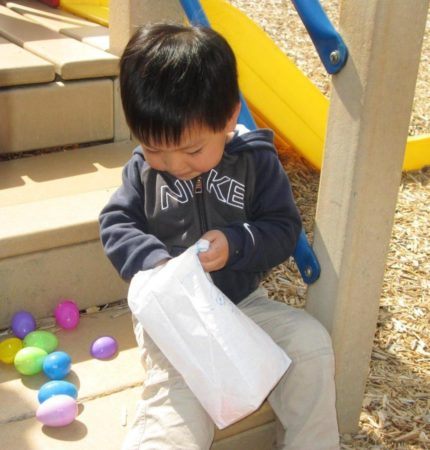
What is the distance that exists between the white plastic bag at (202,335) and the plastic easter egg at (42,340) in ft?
2.24

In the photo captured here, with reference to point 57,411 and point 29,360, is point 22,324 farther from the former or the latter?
point 57,411

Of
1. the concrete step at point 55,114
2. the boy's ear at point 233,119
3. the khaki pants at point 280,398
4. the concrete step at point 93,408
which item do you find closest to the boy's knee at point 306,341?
the khaki pants at point 280,398

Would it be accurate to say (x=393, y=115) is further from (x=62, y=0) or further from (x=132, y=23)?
(x=62, y=0)

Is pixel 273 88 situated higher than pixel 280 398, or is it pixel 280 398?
pixel 273 88

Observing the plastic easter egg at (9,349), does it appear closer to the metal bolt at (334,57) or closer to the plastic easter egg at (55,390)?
the plastic easter egg at (55,390)

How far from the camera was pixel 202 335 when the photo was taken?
6.21 ft

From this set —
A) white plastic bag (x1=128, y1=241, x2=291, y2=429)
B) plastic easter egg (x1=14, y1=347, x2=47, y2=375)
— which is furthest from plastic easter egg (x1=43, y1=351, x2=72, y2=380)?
white plastic bag (x1=128, y1=241, x2=291, y2=429)

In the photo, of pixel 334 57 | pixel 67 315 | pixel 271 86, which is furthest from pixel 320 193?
pixel 271 86

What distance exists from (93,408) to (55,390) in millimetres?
128

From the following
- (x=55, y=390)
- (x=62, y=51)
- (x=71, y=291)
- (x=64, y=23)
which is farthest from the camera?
(x=64, y=23)

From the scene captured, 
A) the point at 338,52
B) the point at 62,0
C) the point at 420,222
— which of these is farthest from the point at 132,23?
the point at 420,222

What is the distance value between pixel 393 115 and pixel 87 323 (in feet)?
4.32

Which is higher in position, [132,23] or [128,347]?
[132,23]

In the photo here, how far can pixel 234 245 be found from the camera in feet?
6.85
